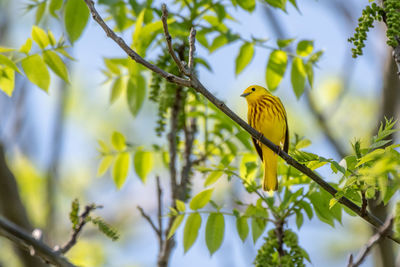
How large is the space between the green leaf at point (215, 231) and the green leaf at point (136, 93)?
130 centimetres

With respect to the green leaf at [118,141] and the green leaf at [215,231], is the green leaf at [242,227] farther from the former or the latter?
the green leaf at [118,141]

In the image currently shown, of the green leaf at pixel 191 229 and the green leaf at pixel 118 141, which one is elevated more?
the green leaf at pixel 118 141

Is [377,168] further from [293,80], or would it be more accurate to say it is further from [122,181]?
[122,181]

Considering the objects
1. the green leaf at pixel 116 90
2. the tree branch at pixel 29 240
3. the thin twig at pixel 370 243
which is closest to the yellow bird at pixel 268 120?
the green leaf at pixel 116 90

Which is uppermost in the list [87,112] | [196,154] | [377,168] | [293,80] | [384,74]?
[87,112]

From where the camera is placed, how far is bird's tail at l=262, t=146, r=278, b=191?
404cm

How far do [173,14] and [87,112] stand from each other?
30.0ft

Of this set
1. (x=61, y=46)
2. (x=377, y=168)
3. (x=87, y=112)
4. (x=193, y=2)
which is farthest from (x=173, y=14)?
(x=87, y=112)

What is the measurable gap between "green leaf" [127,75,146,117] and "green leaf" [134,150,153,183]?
17.0 inches

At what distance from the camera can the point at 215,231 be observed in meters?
3.56

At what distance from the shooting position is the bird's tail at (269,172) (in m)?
4.04

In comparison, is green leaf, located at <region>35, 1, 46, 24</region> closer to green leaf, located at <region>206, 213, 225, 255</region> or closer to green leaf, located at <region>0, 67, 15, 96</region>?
green leaf, located at <region>0, 67, 15, 96</region>

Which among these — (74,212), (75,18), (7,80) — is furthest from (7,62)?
(74,212)

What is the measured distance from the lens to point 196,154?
4.52 metres
